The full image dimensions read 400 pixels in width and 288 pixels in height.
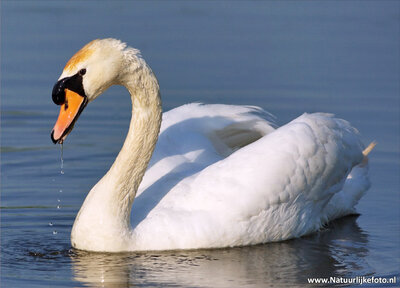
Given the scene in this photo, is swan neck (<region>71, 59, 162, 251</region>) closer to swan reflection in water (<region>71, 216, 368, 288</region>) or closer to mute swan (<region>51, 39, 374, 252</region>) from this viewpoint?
mute swan (<region>51, 39, 374, 252</region>)

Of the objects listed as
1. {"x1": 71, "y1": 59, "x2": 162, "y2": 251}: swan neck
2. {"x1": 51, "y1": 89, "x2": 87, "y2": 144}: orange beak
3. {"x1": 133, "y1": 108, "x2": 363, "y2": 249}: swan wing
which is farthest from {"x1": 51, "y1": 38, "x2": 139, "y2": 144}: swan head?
{"x1": 133, "y1": 108, "x2": 363, "y2": 249}: swan wing

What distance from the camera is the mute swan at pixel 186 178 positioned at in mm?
8469

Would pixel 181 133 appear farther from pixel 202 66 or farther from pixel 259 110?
pixel 202 66

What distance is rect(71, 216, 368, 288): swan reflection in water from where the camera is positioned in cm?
796

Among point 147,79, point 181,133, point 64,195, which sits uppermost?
point 147,79

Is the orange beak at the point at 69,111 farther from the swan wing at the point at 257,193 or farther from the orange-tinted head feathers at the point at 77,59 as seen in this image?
the swan wing at the point at 257,193

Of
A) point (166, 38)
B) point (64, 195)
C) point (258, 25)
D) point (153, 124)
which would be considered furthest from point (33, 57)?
point (153, 124)

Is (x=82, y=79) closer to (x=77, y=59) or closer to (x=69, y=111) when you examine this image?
(x=77, y=59)

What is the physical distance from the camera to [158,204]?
883 cm

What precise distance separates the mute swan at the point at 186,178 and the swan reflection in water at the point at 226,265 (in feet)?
0.33

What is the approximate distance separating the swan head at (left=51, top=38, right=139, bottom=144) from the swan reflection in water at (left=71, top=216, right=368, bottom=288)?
1.13 metres

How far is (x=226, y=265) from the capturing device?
836 centimetres

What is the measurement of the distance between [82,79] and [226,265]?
1.93 meters

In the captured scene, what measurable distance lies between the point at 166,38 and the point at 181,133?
590 centimetres
